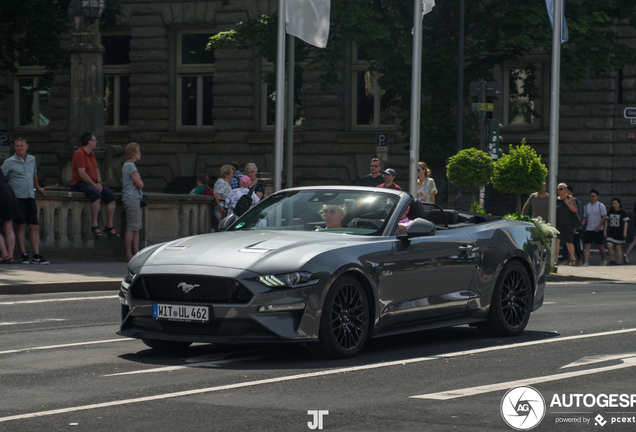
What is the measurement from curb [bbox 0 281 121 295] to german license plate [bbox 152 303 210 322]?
654 centimetres

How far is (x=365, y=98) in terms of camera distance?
1391 inches

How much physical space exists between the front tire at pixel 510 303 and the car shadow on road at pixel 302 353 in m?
0.09

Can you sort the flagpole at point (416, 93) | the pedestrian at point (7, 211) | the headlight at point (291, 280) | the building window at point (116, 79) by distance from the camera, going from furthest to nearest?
the building window at point (116, 79) < the flagpole at point (416, 93) < the pedestrian at point (7, 211) < the headlight at point (291, 280)

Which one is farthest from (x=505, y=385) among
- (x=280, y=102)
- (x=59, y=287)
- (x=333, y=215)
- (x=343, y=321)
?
(x=280, y=102)

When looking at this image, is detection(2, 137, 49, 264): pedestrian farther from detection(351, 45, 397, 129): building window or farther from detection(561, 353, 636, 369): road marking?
detection(351, 45, 397, 129): building window

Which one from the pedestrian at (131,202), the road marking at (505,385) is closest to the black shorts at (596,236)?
the pedestrian at (131,202)

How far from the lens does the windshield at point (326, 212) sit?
877 centimetres

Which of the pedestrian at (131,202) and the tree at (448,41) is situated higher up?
the tree at (448,41)

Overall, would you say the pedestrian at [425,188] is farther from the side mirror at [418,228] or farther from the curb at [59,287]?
the side mirror at [418,228]

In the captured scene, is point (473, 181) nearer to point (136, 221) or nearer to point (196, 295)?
point (136, 221)

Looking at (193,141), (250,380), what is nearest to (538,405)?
(250,380)

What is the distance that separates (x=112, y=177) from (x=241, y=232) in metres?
11.5

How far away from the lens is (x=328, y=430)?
5586mm

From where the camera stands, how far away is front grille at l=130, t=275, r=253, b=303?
763cm
